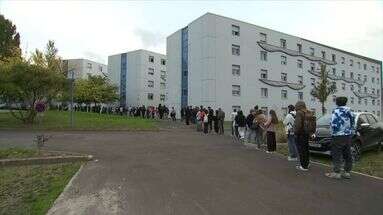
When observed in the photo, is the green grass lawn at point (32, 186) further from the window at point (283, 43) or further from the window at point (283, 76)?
the window at point (283, 43)

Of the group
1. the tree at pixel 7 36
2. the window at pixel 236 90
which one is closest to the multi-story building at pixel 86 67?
the tree at pixel 7 36

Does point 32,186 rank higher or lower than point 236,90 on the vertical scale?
Answer: lower

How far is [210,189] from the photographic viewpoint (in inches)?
321

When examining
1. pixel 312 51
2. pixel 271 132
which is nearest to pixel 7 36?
pixel 312 51

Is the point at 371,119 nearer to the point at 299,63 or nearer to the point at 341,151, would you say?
the point at 341,151

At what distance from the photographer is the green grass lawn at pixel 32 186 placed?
690cm

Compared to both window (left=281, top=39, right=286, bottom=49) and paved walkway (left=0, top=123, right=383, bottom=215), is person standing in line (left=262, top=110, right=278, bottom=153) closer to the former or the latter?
paved walkway (left=0, top=123, right=383, bottom=215)

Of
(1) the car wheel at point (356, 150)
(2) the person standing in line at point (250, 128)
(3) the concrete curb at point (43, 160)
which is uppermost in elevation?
(2) the person standing in line at point (250, 128)

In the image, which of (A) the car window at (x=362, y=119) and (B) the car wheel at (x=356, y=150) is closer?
(B) the car wheel at (x=356, y=150)

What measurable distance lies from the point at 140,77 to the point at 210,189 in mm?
63808

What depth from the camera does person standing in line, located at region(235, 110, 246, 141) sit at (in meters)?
Result: 20.4

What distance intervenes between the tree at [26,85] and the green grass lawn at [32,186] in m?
14.9

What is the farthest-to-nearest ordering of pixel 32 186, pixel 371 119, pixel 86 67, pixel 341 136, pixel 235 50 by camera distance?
pixel 86 67, pixel 235 50, pixel 371 119, pixel 341 136, pixel 32 186

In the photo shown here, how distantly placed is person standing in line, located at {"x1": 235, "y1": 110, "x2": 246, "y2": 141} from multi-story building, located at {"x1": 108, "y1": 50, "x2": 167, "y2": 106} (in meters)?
50.8
